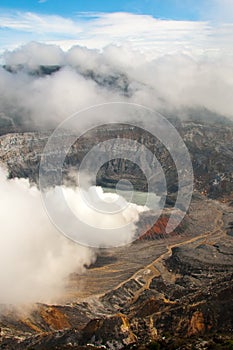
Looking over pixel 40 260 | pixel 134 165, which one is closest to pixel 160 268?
pixel 40 260

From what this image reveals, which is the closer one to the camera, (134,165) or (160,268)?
(160,268)

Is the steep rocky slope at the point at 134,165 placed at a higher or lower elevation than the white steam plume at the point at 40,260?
higher

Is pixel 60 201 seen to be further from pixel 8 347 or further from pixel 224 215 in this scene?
pixel 8 347

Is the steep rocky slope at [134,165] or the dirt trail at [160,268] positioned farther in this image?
the steep rocky slope at [134,165]

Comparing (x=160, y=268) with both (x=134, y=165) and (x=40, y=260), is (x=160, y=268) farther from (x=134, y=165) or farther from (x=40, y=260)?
(x=134, y=165)

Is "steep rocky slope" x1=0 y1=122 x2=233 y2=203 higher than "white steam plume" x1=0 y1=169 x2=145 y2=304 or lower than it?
higher

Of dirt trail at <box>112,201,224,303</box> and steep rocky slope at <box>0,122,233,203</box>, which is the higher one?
steep rocky slope at <box>0,122,233,203</box>

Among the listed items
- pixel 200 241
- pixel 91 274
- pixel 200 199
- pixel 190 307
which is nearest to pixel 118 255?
pixel 91 274

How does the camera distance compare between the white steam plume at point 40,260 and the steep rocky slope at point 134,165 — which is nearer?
the white steam plume at point 40,260

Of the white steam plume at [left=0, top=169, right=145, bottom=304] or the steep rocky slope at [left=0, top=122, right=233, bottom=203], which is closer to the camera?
the white steam plume at [left=0, top=169, right=145, bottom=304]

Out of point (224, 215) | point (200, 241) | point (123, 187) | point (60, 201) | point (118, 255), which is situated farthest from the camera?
point (123, 187)

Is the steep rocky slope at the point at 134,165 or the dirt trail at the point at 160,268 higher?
the steep rocky slope at the point at 134,165
